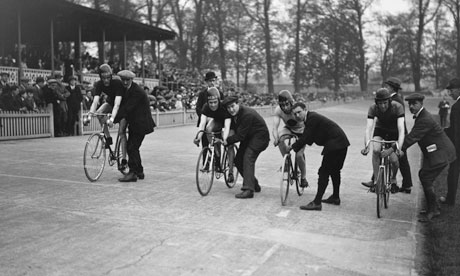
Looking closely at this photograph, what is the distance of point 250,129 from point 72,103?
11525mm

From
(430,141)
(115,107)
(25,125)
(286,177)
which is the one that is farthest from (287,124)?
(25,125)

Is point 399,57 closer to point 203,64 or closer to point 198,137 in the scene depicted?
point 203,64

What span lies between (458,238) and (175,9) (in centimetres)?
5504

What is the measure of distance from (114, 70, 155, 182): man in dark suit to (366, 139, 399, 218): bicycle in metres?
3.96

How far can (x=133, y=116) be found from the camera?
942 centimetres

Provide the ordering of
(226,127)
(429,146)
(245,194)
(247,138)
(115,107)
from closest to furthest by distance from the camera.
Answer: (429,146) → (245,194) → (226,127) → (247,138) → (115,107)

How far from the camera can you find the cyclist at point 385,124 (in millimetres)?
7703

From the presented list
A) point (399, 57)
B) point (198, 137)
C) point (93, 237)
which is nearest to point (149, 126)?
point (198, 137)

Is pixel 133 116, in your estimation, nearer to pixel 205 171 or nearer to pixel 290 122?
pixel 205 171

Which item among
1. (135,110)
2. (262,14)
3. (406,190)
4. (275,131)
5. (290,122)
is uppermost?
(262,14)

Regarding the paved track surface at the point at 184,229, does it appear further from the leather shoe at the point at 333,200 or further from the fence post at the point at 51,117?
the fence post at the point at 51,117

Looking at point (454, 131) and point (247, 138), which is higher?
point (454, 131)

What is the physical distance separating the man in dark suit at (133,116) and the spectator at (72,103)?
9.56 m

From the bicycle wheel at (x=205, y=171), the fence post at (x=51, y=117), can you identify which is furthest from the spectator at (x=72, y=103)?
the bicycle wheel at (x=205, y=171)
